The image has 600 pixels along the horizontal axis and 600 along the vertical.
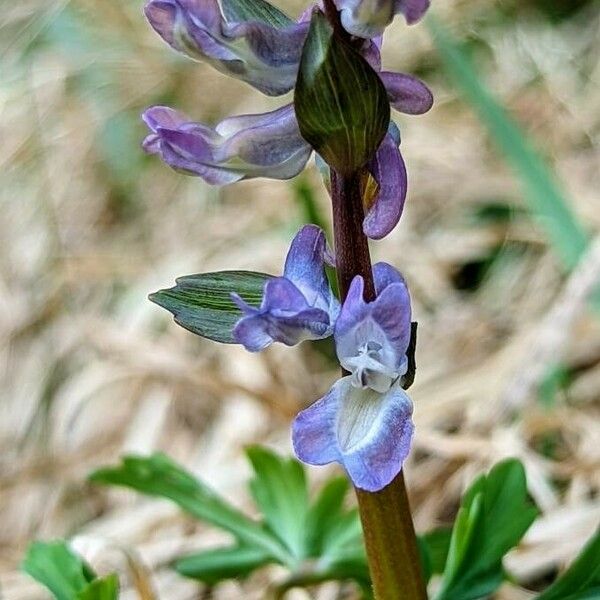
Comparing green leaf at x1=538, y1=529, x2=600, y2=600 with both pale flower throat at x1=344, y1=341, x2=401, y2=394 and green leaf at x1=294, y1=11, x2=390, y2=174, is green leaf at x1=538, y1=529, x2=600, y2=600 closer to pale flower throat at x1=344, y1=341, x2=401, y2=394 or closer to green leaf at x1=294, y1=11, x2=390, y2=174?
pale flower throat at x1=344, y1=341, x2=401, y2=394

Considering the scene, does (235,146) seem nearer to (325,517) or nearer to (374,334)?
(374,334)

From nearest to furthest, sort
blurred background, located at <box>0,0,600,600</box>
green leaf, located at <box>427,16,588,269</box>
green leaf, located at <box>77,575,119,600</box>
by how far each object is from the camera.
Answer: green leaf, located at <box>77,575,119,600</box>, blurred background, located at <box>0,0,600,600</box>, green leaf, located at <box>427,16,588,269</box>

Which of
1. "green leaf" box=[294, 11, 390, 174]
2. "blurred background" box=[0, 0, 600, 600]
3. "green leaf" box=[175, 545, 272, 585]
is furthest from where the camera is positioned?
"blurred background" box=[0, 0, 600, 600]

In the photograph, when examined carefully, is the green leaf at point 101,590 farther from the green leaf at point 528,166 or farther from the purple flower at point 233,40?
the green leaf at point 528,166

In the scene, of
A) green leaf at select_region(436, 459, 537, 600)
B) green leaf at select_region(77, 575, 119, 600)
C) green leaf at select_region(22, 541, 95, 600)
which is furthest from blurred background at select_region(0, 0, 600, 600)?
green leaf at select_region(436, 459, 537, 600)

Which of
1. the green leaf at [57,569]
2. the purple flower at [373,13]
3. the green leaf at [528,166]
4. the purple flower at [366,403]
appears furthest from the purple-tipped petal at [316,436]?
the green leaf at [528,166]
